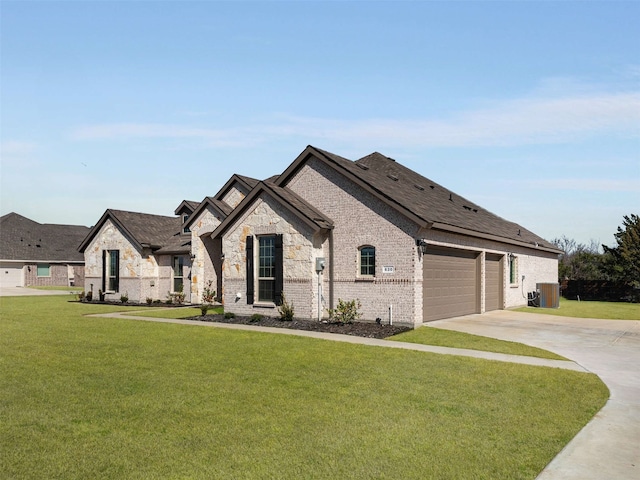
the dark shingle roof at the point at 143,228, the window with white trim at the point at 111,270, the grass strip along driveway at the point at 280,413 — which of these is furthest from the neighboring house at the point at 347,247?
the window with white trim at the point at 111,270

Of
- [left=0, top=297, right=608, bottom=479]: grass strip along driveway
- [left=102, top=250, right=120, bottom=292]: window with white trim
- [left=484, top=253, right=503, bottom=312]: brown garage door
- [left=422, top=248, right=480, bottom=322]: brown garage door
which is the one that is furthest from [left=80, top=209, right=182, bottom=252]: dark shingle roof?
[left=0, top=297, right=608, bottom=479]: grass strip along driveway

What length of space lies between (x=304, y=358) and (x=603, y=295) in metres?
31.4

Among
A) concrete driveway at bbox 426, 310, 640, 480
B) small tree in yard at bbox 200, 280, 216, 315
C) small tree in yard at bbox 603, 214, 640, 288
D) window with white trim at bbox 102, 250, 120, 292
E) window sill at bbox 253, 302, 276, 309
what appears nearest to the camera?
concrete driveway at bbox 426, 310, 640, 480

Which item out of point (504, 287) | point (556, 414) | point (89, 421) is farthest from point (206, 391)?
point (504, 287)

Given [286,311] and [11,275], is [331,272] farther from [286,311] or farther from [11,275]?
[11,275]

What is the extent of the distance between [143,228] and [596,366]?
26.0 meters

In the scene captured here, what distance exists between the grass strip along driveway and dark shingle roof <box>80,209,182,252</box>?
17487 millimetres

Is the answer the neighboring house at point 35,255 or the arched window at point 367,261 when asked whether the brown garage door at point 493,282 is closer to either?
the arched window at point 367,261

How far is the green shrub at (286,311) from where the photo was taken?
18844 mm

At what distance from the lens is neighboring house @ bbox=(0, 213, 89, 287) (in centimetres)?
5153

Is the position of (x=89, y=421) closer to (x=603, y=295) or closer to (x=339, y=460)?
(x=339, y=460)

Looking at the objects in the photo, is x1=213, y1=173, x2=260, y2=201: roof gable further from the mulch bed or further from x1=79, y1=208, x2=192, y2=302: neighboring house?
the mulch bed

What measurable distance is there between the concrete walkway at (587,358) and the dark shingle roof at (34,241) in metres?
35.7

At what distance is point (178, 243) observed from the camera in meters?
30.4
